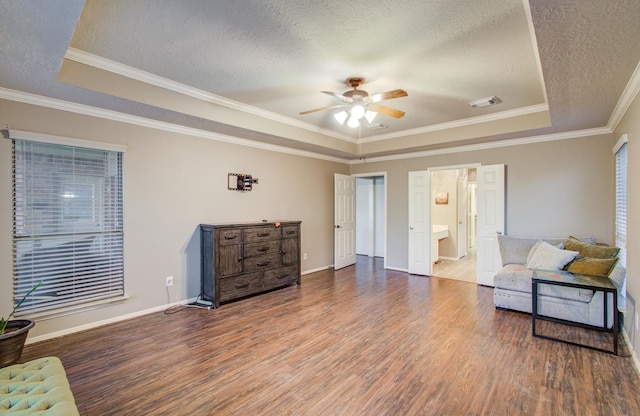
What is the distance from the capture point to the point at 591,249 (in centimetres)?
354

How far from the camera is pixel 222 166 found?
14.6 feet

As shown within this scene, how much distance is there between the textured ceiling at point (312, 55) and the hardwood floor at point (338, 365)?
242 cm

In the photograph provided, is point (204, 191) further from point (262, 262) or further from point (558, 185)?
point (558, 185)

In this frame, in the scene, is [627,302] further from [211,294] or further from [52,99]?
[52,99]

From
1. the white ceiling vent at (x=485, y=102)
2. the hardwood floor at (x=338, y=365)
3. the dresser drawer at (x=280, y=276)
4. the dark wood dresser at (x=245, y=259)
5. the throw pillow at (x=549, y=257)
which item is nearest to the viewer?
the hardwood floor at (x=338, y=365)

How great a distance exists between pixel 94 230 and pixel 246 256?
1.80 meters

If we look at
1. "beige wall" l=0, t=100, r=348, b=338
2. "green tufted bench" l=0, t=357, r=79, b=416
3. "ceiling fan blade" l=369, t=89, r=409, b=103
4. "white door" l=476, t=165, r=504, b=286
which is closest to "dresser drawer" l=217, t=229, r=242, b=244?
"beige wall" l=0, t=100, r=348, b=338

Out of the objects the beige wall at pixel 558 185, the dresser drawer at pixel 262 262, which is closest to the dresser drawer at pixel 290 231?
the dresser drawer at pixel 262 262

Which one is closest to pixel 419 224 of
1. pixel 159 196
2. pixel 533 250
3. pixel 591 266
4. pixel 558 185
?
pixel 533 250

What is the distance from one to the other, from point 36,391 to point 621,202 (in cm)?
558

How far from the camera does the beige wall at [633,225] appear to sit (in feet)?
8.15

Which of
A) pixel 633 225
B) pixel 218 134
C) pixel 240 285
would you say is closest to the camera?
pixel 633 225

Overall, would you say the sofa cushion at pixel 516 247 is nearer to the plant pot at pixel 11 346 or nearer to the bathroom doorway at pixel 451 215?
the bathroom doorway at pixel 451 215

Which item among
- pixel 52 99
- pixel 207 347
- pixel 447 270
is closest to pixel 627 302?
pixel 447 270
